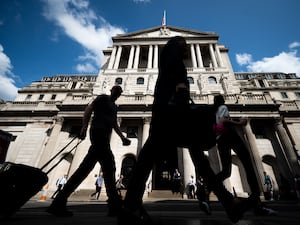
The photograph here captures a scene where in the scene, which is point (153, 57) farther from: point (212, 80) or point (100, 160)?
point (100, 160)

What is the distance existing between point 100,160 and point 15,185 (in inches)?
44.2

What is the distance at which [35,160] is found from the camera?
15.5 meters

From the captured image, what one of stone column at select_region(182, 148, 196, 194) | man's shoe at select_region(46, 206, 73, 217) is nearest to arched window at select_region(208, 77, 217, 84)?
stone column at select_region(182, 148, 196, 194)

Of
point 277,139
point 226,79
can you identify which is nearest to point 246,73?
point 226,79

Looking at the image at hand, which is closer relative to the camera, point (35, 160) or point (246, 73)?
point (35, 160)

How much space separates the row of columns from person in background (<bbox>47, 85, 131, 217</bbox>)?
21390mm

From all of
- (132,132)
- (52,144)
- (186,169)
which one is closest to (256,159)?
(186,169)

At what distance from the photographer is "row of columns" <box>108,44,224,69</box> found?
23.6m

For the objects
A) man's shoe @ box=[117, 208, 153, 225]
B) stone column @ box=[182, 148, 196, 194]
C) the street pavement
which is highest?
stone column @ box=[182, 148, 196, 194]

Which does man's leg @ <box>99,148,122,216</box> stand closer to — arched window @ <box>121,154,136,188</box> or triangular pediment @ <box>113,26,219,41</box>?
arched window @ <box>121,154,136,188</box>

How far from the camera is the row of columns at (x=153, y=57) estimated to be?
23.6m

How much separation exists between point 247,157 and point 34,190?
3.14m

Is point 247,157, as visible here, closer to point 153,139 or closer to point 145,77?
point 153,139

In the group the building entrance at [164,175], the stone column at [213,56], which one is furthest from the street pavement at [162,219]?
the stone column at [213,56]
